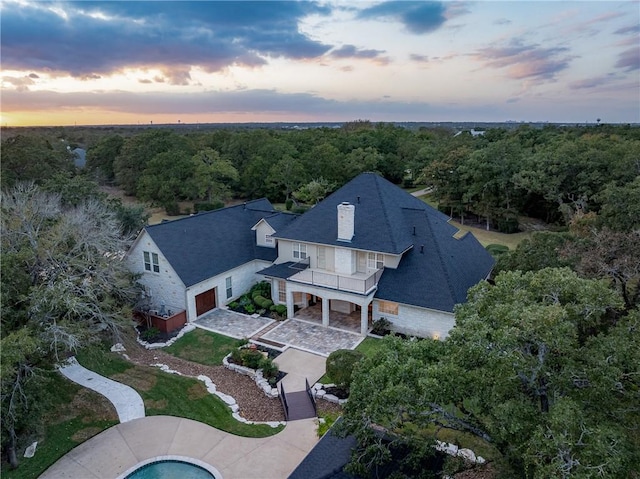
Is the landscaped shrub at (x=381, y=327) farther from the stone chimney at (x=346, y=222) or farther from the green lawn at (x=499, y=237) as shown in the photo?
the green lawn at (x=499, y=237)

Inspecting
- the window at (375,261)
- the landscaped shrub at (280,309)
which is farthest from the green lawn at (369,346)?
the landscaped shrub at (280,309)

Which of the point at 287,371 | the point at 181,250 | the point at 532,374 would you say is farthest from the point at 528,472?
the point at 181,250

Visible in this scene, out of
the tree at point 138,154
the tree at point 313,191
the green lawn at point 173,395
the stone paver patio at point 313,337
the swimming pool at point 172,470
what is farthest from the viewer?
the tree at point 138,154

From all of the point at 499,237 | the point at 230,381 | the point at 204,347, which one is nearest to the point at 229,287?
the point at 204,347

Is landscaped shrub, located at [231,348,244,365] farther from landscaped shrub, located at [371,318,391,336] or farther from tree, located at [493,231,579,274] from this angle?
tree, located at [493,231,579,274]

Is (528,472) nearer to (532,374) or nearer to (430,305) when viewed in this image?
(532,374)

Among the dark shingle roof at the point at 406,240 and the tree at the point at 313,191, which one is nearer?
the dark shingle roof at the point at 406,240
